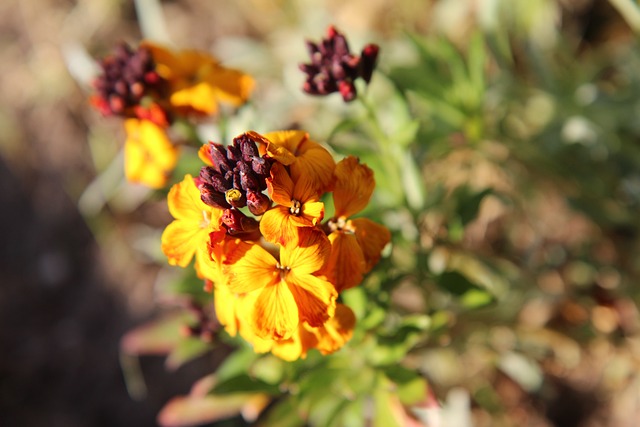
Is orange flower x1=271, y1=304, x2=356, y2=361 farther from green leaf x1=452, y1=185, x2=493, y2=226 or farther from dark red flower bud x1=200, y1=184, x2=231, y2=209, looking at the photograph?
green leaf x1=452, y1=185, x2=493, y2=226

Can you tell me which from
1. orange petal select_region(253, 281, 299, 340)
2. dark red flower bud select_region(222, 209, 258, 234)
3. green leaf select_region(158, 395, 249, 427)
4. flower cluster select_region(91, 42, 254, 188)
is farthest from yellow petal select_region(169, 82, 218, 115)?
green leaf select_region(158, 395, 249, 427)

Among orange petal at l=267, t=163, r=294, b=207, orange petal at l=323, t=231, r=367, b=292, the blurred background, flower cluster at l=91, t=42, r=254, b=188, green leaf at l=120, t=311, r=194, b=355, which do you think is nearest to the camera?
orange petal at l=267, t=163, r=294, b=207

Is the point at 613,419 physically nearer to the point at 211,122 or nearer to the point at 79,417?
the point at 211,122

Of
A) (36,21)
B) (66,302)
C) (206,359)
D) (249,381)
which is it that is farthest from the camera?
(36,21)

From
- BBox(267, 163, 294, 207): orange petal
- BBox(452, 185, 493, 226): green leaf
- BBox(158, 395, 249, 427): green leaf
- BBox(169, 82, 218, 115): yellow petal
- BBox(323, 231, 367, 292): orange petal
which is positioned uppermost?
BBox(169, 82, 218, 115): yellow petal

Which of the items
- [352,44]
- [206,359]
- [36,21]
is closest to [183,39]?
[36,21]
